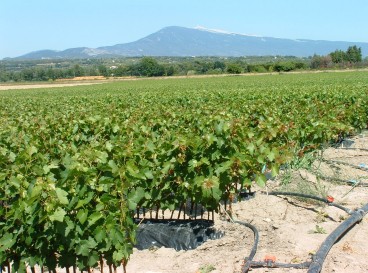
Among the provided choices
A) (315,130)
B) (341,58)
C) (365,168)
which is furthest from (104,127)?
(341,58)

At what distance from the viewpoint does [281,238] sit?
17.0 feet

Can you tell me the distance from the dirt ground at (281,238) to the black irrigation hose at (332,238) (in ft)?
0.28

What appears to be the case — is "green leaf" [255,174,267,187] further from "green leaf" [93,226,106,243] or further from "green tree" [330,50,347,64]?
"green tree" [330,50,347,64]

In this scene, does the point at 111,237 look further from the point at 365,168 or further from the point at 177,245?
the point at 365,168

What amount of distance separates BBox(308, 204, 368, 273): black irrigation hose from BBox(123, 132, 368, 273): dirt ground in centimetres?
8

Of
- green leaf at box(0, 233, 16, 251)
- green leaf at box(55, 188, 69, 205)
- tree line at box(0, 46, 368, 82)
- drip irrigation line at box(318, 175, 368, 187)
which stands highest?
green leaf at box(55, 188, 69, 205)

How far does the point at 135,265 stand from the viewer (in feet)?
16.8

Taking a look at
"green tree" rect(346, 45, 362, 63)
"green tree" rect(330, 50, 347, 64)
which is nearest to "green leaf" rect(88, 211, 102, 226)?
"green tree" rect(330, 50, 347, 64)

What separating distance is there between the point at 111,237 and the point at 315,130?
5009mm

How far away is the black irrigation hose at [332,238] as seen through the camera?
4195 mm

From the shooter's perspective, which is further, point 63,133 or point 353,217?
point 63,133

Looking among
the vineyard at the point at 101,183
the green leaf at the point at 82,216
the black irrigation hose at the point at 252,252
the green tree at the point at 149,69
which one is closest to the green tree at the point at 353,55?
the green tree at the point at 149,69

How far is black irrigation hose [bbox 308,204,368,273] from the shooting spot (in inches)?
165

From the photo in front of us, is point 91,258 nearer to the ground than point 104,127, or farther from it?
nearer to the ground
